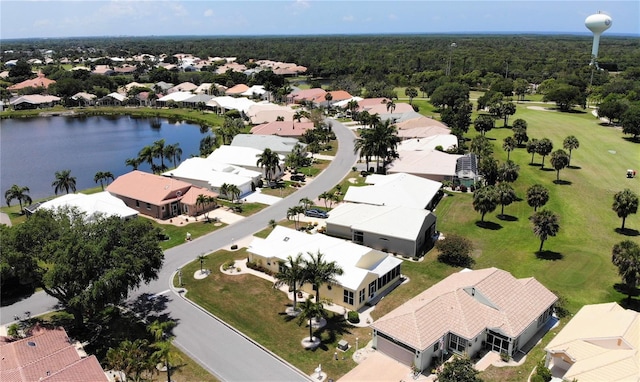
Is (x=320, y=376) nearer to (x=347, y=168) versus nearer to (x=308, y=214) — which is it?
(x=308, y=214)

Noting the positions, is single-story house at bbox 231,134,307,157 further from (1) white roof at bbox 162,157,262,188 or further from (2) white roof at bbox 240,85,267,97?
(2) white roof at bbox 240,85,267,97

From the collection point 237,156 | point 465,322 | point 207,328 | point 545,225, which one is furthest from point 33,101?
point 465,322

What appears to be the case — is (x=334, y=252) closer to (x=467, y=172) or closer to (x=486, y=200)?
(x=486, y=200)

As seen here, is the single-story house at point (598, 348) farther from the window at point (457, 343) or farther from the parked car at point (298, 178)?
the parked car at point (298, 178)

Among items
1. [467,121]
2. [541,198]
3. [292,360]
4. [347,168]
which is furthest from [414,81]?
[292,360]

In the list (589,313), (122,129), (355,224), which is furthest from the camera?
(122,129)
